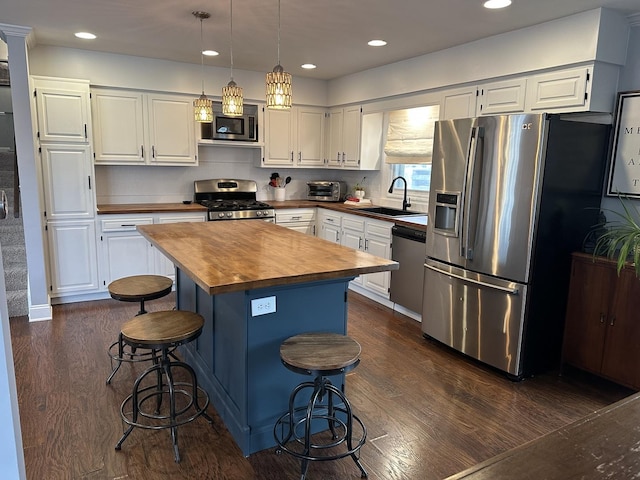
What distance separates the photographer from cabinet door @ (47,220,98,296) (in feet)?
13.9

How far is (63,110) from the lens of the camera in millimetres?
4094

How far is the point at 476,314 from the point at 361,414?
118 centimetres

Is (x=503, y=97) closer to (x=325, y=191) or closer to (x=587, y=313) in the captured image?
(x=587, y=313)

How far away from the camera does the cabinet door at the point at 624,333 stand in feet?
8.94

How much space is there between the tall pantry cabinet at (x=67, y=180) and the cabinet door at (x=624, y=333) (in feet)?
14.4

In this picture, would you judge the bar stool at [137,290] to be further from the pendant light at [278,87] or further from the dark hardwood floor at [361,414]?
the pendant light at [278,87]

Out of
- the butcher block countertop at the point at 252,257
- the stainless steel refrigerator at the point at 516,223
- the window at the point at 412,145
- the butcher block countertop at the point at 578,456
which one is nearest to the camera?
the butcher block countertop at the point at 578,456

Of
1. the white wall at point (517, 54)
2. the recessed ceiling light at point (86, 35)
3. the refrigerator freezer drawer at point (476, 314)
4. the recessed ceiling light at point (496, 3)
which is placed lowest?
the refrigerator freezer drawer at point (476, 314)

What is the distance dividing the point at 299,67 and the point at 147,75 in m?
1.61

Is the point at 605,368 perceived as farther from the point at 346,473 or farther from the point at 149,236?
the point at 149,236

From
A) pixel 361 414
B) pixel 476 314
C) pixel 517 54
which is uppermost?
pixel 517 54

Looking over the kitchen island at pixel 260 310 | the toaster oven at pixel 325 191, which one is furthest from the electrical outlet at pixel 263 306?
the toaster oven at pixel 325 191

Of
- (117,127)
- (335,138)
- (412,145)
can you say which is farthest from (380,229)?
(117,127)

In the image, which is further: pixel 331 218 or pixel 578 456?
pixel 331 218
